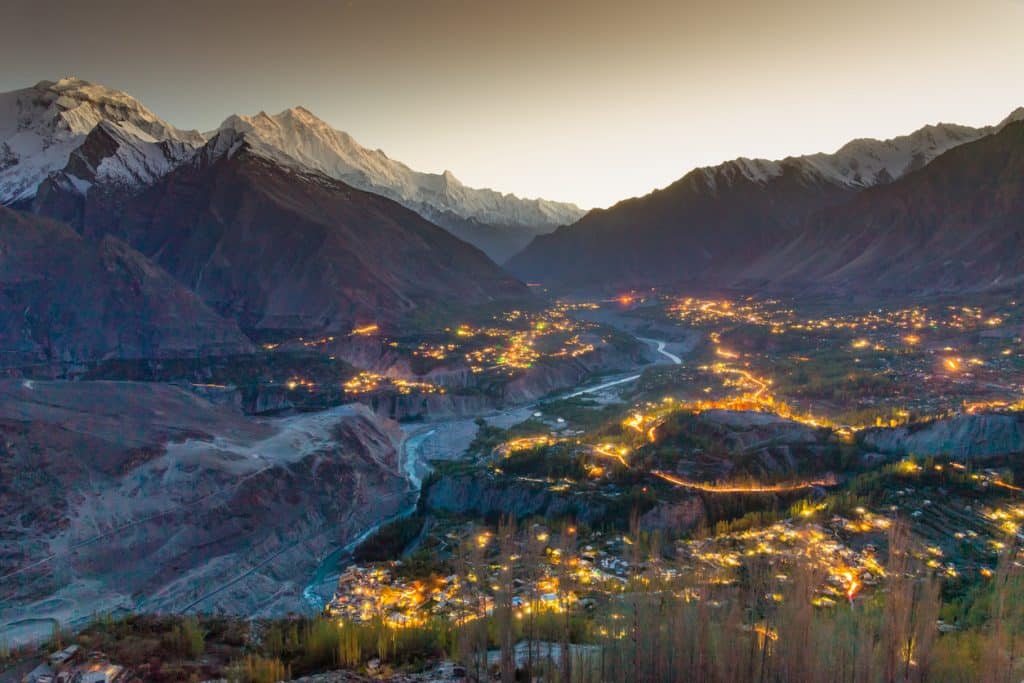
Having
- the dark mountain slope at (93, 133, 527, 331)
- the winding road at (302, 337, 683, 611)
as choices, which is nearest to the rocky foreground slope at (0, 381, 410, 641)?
the winding road at (302, 337, 683, 611)

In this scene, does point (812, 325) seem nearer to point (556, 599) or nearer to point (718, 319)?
point (718, 319)

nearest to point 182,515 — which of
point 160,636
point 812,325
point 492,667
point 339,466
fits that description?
point 339,466

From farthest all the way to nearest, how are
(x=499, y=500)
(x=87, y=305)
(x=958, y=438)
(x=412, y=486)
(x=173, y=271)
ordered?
1. (x=173, y=271)
2. (x=87, y=305)
3. (x=412, y=486)
4. (x=499, y=500)
5. (x=958, y=438)

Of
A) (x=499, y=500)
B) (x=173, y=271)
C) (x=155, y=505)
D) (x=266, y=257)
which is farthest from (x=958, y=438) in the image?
(x=173, y=271)

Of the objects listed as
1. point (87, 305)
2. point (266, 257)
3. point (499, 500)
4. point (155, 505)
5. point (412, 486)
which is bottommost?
point (412, 486)

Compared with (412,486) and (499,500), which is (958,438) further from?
(412,486)

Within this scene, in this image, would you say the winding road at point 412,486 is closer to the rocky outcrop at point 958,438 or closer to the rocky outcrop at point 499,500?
the rocky outcrop at point 499,500
